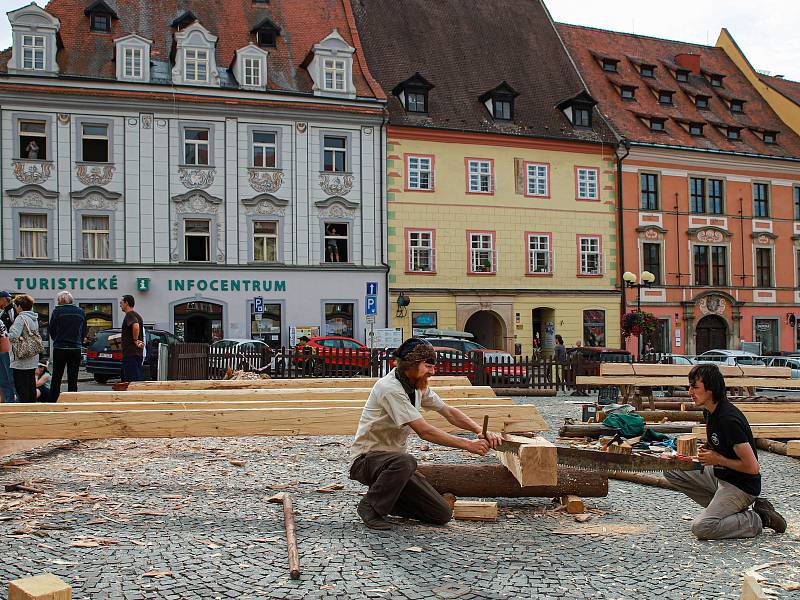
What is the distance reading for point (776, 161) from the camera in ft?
131

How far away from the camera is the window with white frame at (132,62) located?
3027 centimetres

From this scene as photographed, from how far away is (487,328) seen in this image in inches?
1420

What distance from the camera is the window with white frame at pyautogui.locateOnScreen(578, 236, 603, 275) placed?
1422 inches

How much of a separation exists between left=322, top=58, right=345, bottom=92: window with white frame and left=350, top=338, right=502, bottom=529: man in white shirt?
27077 mm

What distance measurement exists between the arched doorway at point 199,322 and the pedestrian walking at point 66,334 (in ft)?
59.1

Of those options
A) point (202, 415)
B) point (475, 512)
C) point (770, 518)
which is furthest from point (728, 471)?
point (202, 415)

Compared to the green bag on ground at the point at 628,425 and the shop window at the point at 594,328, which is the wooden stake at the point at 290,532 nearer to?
the green bag on ground at the point at 628,425

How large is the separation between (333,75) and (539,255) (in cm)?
1121

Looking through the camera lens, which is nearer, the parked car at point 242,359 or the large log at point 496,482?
the large log at point 496,482

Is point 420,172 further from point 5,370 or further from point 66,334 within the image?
point 5,370

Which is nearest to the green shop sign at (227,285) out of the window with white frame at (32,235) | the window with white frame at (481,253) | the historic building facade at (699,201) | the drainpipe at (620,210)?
the window with white frame at (32,235)

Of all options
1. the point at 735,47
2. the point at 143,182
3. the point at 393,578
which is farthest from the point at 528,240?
the point at 393,578

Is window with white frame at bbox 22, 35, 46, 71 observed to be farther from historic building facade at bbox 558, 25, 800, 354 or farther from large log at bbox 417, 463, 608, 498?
large log at bbox 417, 463, 608, 498

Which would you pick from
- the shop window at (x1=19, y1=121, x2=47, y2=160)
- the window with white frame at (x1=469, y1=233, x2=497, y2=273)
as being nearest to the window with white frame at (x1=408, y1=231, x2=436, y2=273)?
the window with white frame at (x1=469, y1=233, x2=497, y2=273)
